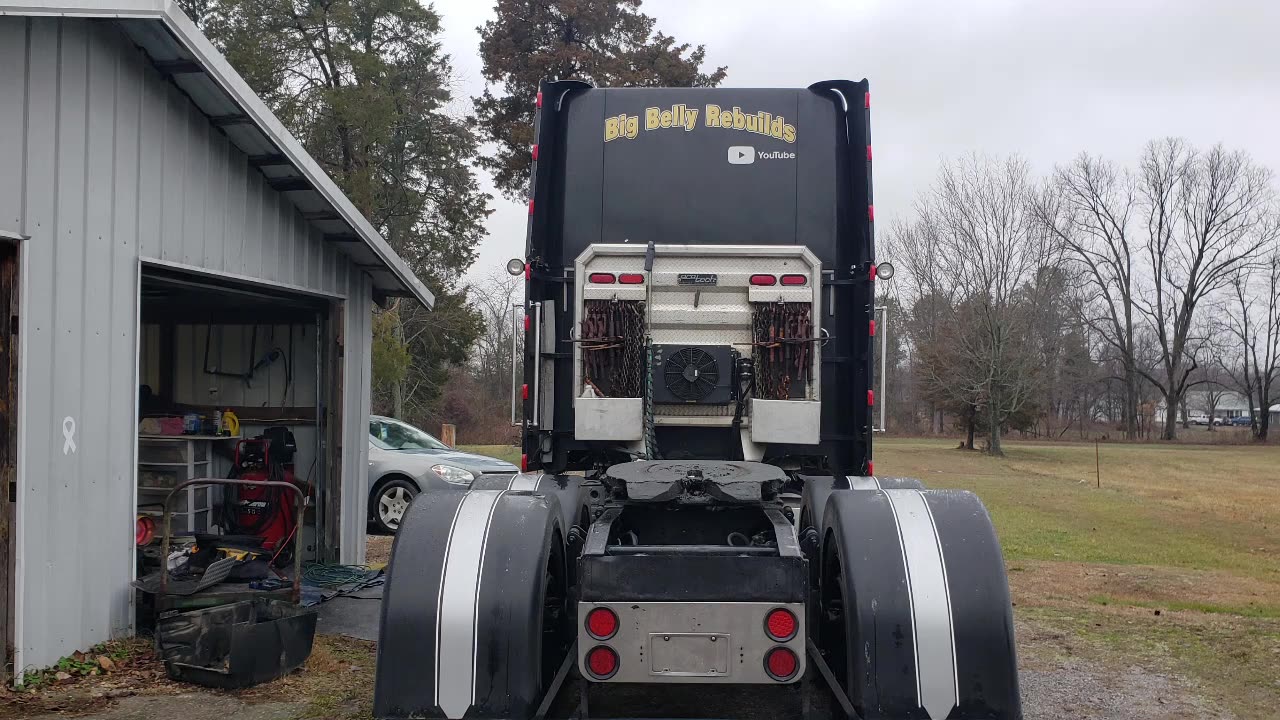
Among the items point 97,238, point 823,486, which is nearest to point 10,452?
point 97,238

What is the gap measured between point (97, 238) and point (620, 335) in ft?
11.4

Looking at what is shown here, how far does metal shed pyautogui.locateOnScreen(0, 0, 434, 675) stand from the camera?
630 centimetres

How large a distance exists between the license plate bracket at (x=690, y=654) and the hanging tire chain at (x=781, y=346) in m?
2.42

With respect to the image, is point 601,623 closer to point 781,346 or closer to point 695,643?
point 695,643

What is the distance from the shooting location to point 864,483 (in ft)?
18.9

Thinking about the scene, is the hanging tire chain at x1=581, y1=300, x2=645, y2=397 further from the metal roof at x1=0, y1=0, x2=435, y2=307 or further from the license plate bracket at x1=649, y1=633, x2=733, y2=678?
the metal roof at x1=0, y1=0, x2=435, y2=307

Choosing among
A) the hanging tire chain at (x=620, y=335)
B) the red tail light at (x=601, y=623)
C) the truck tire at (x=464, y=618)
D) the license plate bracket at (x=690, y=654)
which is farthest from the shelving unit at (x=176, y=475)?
the license plate bracket at (x=690, y=654)

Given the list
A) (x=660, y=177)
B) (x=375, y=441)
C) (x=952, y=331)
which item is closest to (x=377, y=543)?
(x=375, y=441)

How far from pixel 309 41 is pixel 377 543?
17695 mm

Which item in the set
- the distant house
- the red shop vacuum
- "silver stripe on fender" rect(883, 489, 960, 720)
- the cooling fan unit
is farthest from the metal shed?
the distant house

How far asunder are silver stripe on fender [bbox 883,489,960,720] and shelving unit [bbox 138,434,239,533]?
765cm

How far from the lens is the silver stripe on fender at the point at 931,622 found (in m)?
4.01

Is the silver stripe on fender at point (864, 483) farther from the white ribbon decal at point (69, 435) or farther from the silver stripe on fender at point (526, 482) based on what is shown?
the white ribbon decal at point (69, 435)

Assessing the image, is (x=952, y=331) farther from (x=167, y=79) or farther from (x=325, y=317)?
(x=167, y=79)
